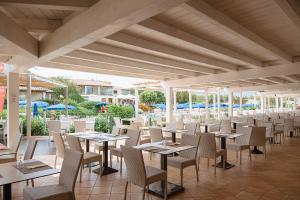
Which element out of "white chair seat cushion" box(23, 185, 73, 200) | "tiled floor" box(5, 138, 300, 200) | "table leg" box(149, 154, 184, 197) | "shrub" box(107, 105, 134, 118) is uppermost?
"shrub" box(107, 105, 134, 118)

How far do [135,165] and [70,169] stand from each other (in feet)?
2.84

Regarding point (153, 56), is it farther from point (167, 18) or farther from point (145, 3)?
point (145, 3)

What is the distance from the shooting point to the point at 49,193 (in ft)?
8.75

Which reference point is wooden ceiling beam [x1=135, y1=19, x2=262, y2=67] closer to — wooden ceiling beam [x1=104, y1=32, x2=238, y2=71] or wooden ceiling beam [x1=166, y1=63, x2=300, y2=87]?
wooden ceiling beam [x1=104, y1=32, x2=238, y2=71]

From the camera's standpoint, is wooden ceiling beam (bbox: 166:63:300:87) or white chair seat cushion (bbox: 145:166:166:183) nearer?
white chair seat cushion (bbox: 145:166:166:183)

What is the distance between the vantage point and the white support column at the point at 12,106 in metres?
6.78

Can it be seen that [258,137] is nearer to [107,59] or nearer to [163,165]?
[163,165]

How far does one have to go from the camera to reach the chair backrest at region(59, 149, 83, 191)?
2706 millimetres

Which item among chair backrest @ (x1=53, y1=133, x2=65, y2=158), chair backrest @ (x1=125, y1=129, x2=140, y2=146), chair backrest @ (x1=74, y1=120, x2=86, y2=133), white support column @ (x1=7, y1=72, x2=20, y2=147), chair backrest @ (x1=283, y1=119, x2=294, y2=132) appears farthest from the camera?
chair backrest @ (x1=283, y1=119, x2=294, y2=132)

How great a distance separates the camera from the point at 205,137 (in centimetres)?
495

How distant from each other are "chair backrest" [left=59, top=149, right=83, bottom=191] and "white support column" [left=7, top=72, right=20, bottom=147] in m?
4.65

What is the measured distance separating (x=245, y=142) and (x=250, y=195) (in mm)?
2543

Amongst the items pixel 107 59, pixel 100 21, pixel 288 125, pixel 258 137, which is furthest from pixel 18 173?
pixel 288 125

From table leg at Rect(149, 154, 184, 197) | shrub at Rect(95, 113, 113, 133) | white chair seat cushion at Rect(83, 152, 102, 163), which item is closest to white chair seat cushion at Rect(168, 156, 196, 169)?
table leg at Rect(149, 154, 184, 197)
